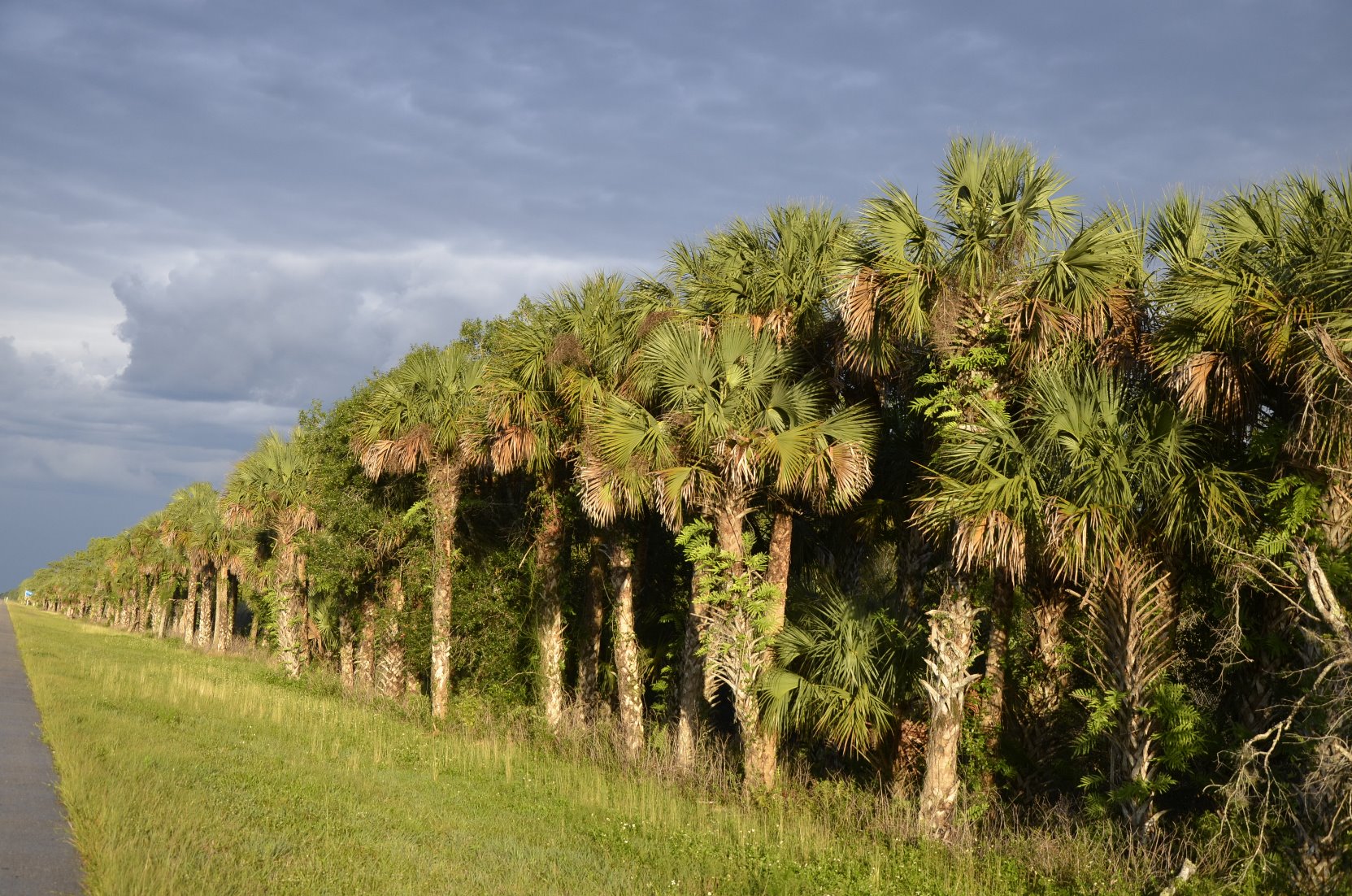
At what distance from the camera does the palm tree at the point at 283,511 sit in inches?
1455

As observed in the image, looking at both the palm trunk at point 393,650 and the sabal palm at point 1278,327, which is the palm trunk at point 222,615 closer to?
the palm trunk at point 393,650

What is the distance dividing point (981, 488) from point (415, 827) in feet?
25.2

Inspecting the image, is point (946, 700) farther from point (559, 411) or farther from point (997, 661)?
point (559, 411)

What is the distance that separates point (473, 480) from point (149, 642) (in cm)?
4673

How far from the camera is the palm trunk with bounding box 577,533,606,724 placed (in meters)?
23.2

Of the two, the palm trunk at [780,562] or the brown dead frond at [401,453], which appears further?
the brown dead frond at [401,453]

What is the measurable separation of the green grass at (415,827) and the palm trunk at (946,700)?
1036 mm

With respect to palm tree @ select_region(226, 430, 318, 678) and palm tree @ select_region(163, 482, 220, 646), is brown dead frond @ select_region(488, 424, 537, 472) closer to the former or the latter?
palm tree @ select_region(226, 430, 318, 678)

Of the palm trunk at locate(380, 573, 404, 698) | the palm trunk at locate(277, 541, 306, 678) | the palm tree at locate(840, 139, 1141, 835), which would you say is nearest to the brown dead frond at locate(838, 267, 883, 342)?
the palm tree at locate(840, 139, 1141, 835)

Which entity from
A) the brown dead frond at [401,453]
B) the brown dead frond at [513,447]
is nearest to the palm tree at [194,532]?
the brown dead frond at [401,453]

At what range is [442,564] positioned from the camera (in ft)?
80.8

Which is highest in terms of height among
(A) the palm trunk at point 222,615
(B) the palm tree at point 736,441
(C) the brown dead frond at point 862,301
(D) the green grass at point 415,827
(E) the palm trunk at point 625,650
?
(C) the brown dead frond at point 862,301

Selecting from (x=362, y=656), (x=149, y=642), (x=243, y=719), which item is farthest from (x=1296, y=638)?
(x=149, y=642)

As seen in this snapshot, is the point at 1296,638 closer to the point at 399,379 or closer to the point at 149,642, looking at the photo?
the point at 399,379
